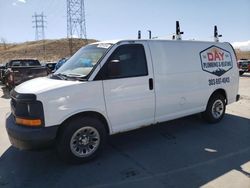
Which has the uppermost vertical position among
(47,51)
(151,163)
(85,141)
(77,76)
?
(47,51)

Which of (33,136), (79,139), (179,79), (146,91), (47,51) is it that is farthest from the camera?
(47,51)

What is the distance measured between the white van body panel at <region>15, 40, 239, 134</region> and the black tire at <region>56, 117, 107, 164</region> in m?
0.18

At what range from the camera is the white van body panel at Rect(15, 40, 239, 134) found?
4227 mm

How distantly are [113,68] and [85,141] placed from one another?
1317 millimetres

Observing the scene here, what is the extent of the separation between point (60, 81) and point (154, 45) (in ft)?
6.51

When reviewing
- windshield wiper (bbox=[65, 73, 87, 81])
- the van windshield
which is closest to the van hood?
windshield wiper (bbox=[65, 73, 87, 81])

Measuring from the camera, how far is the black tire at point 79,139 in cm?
433

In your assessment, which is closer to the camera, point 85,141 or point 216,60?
point 85,141

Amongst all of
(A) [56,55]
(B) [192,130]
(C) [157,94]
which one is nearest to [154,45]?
(C) [157,94]

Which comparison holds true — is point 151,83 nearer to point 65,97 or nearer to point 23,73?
point 65,97

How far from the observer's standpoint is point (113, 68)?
15.4ft

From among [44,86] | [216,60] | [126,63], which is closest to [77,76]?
[44,86]

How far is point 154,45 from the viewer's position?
5.36 meters

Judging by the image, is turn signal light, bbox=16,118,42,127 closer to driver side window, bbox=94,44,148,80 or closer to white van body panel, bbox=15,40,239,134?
white van body panel, bbox=15,40,239,134
